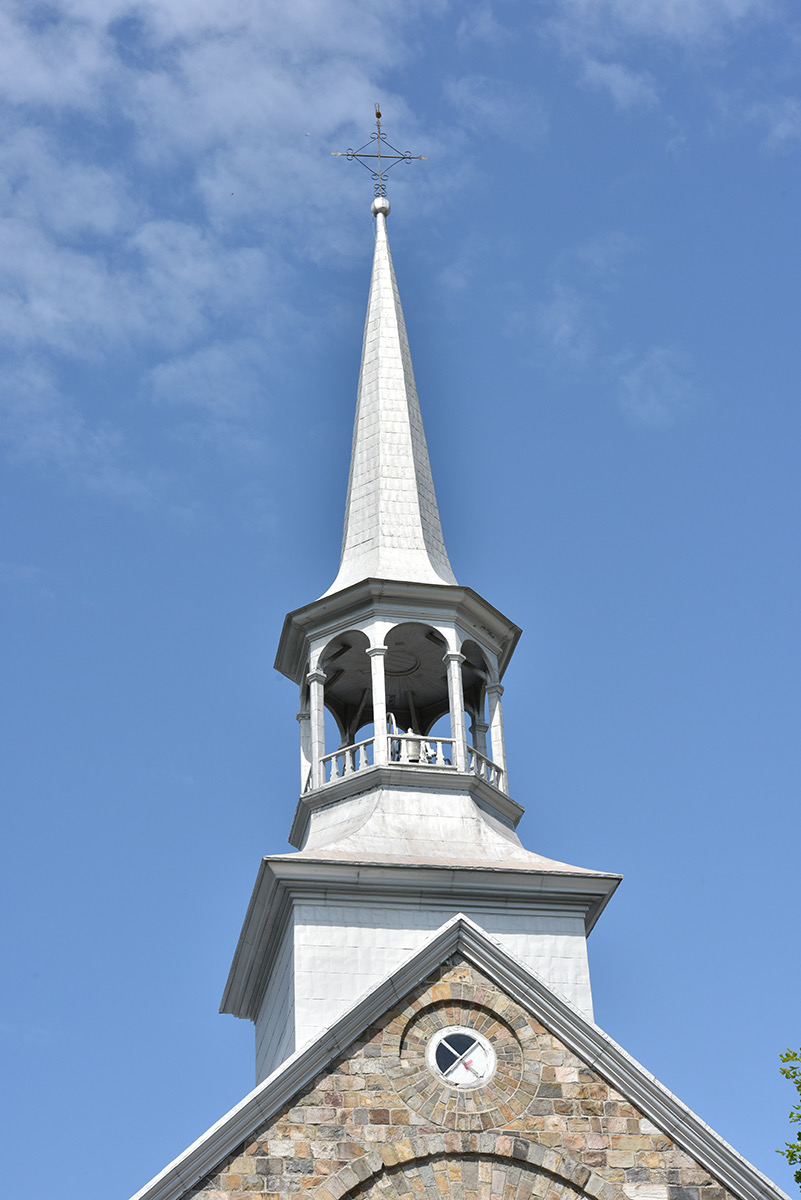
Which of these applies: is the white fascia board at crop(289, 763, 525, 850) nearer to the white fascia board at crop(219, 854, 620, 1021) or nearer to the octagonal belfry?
the octagonal belfry

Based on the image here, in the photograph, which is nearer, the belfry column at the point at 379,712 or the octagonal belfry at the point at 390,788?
the octagonal belfry at the point at 390,788

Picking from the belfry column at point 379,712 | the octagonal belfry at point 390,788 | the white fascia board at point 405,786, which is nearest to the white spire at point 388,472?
the octagonal belfry at point 390,788

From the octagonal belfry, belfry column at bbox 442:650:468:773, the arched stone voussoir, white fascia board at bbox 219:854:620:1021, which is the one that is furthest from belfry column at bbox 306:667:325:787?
the arched stone voussoir

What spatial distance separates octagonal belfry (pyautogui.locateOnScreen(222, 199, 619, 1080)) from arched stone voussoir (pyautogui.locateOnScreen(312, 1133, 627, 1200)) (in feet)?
9.97

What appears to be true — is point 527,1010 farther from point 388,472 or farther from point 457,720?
point 388,472

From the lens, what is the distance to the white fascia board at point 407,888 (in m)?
24.2

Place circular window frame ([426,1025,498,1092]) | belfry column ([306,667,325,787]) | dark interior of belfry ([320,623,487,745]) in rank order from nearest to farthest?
circular window frame ([426,1025,498,1092]), belfry column ([306,667,325,787]), dark interior of belfry ([320,623,487,745])

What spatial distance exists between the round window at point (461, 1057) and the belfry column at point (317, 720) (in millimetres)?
8922

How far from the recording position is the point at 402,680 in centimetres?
3011

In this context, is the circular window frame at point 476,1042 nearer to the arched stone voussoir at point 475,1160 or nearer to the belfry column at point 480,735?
the arched stone voussoir at point 475,1160

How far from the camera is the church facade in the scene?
58.3 feet

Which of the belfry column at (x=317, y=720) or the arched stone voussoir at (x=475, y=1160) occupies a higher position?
the belfry column at (x=317, y=720)

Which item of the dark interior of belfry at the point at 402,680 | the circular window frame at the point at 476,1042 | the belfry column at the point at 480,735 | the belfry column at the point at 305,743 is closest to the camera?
the circular window frame at the point at 476,1042

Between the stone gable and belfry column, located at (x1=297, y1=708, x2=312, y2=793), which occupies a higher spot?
belfry column, located at (x1=297, y1=708, x2=312, y2=793)
